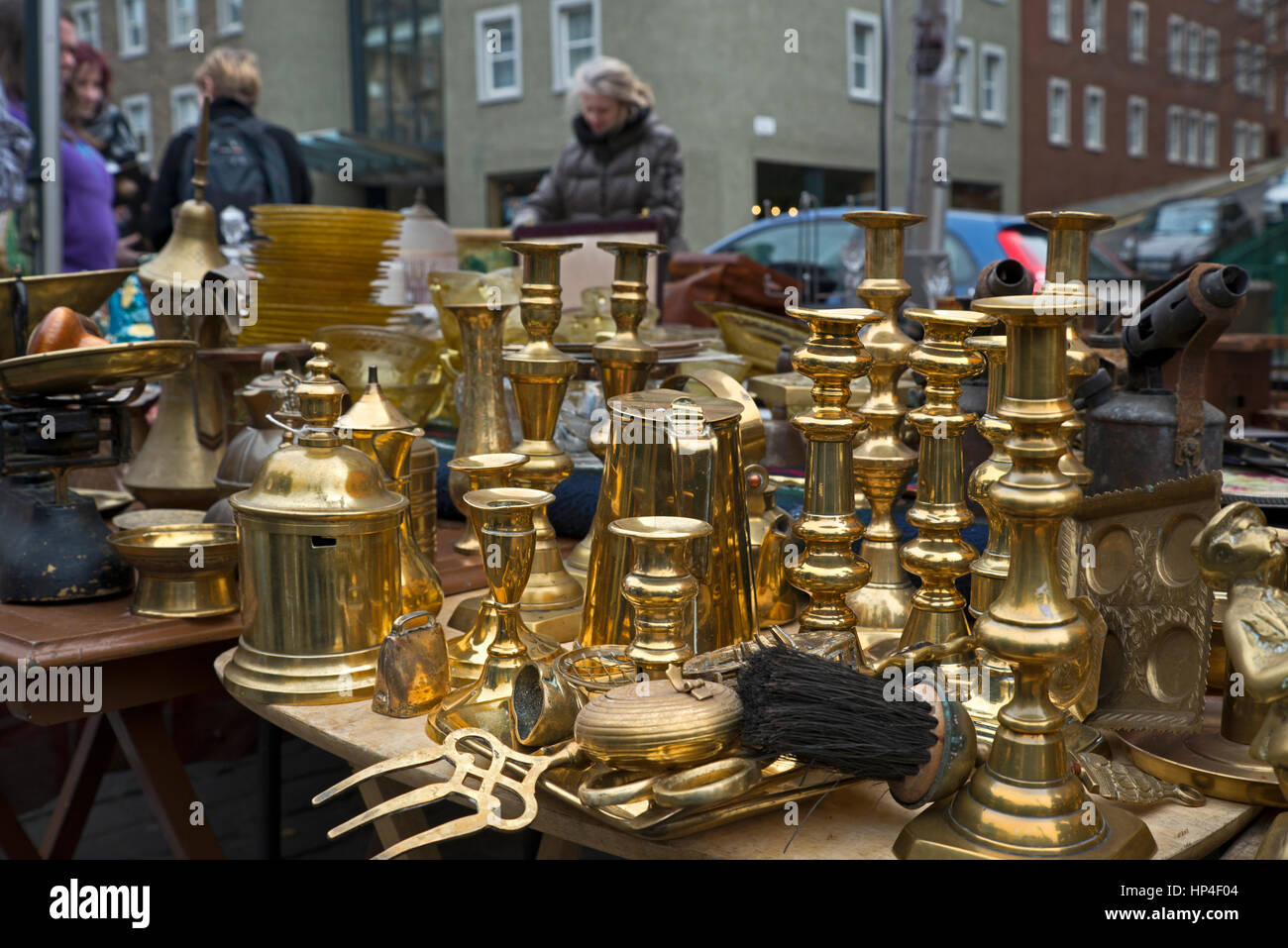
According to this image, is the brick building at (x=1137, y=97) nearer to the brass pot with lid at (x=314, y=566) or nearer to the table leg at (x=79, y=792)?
the table leg at (x=79, y=792)

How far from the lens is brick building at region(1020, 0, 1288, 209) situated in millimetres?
19812

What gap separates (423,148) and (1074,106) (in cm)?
1172

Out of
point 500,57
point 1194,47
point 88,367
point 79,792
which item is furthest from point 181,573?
point 1194,47

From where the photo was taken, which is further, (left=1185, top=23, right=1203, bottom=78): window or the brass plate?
(left=1185, top=23, right=1203, bottom=78): window

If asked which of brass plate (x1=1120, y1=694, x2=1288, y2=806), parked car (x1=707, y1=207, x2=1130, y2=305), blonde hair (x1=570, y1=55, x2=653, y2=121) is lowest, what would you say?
brass plate (x1=1120, y1=694, x2=1288, y2=806)

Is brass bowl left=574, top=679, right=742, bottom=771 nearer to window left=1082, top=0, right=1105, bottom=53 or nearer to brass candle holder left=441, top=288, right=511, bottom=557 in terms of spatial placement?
brass candle holder left=441, top=288, right=511, bottom=557

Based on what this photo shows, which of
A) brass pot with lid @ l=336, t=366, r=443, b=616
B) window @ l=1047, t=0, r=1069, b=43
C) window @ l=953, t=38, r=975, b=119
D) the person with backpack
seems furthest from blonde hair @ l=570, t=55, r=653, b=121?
window @ l=1047, t=0, r=1069, b=43

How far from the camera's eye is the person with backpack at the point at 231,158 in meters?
3.98

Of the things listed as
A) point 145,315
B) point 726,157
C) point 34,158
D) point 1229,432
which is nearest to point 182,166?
point 34,158

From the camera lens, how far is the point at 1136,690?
1233 millimetres

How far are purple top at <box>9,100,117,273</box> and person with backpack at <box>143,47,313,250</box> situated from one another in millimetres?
154

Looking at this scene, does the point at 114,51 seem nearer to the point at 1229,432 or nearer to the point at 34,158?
the point at 34,158

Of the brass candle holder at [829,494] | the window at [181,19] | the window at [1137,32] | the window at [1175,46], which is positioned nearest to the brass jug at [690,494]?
the brass candle holder at [829,494]

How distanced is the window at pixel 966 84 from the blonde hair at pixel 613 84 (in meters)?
15.1
